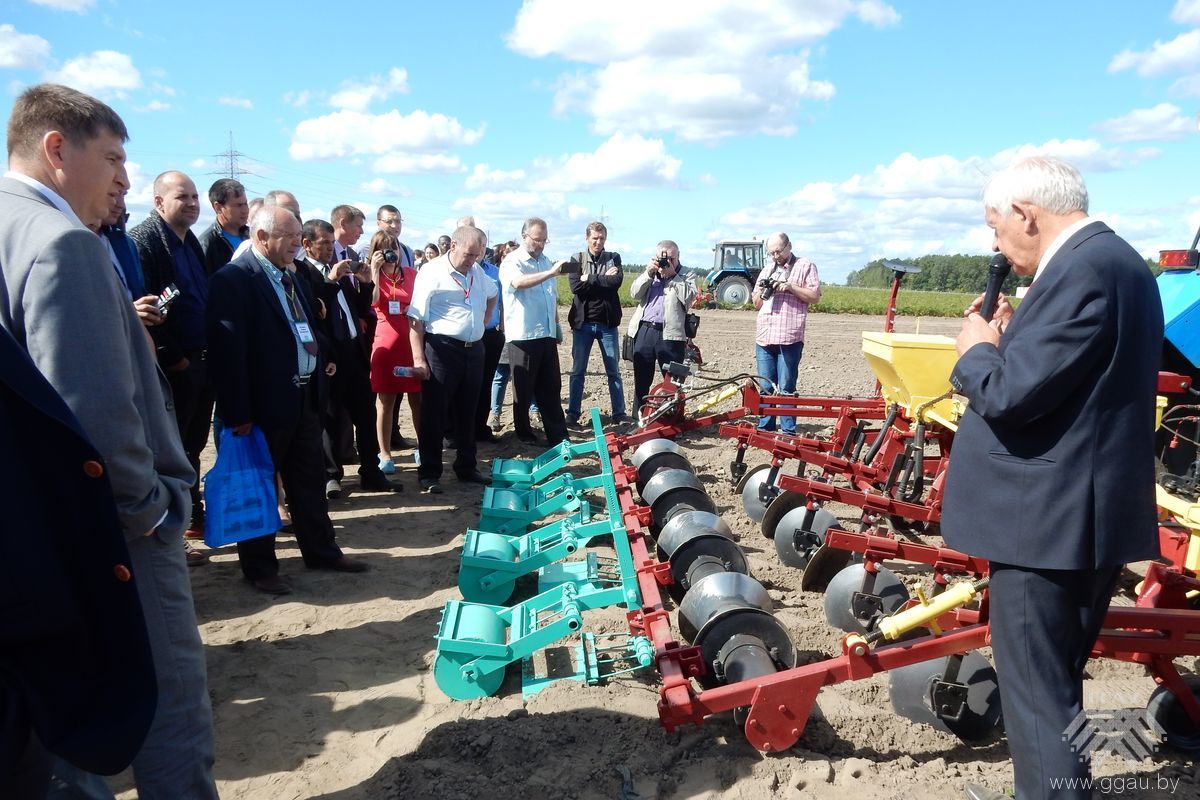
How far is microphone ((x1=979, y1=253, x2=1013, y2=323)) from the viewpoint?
260 centimetres

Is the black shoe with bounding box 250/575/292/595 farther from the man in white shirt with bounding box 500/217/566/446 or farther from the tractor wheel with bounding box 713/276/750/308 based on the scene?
the tractor wheel with bounding box 713/276/750/308

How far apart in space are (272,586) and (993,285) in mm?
3710

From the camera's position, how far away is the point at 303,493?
441cm

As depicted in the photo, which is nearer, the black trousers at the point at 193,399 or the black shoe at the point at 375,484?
the black trousers at the point at 193,399

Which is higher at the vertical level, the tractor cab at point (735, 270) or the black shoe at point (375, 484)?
the tractor cab at point (735, 270)

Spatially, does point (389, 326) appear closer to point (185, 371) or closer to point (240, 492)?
point (185, 371)

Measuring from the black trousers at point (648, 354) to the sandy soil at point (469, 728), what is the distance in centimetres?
364

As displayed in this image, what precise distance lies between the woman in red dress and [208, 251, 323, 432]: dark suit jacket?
2093 mm

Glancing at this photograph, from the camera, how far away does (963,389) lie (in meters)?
2.26

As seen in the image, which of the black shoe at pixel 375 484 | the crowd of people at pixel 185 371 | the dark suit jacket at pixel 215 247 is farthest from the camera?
Result: the black shoe at pixel 375 484

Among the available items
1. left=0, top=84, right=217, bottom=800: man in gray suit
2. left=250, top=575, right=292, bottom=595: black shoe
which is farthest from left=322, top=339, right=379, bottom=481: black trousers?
left=0, top=84, right=217, bottom=800: man in gray suit

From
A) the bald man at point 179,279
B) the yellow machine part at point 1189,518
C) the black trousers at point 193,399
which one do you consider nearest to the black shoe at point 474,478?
the black trousers at point 193,399

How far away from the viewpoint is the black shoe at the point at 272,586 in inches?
169

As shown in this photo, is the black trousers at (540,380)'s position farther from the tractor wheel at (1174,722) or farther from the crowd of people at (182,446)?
the tractor wheel at (1174,722)
